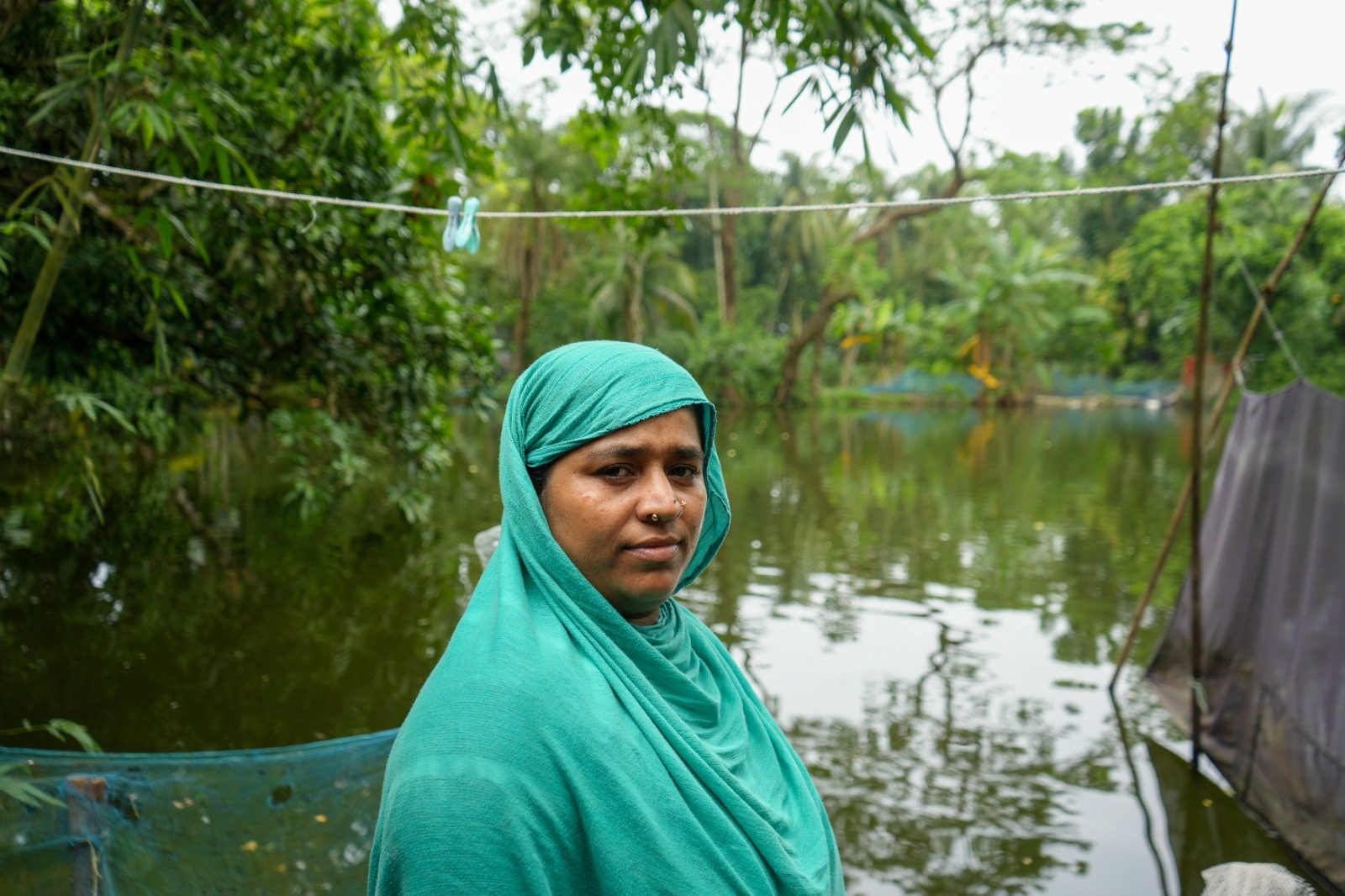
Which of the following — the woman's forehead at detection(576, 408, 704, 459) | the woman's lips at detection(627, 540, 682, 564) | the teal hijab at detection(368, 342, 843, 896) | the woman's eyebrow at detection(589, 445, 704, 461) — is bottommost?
the teal hijab at detection(368, 342, 843, 896)

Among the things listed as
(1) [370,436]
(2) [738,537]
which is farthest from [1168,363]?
(1) [370,436]

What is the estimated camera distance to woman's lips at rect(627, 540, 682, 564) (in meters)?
1.18

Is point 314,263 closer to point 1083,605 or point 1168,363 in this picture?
point 1083,605

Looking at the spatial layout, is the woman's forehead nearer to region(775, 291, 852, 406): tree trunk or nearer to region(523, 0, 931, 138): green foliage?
region(523, 0, 931, 138): green foliage

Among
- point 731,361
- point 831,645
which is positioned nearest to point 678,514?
point 831,645

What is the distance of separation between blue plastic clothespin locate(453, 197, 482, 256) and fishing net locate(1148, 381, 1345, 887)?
3.10 m

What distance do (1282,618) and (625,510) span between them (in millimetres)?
3702

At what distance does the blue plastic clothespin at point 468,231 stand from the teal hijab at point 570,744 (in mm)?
1353

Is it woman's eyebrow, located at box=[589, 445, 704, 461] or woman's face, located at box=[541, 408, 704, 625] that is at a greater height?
woman's eyebrow, located at box=[589, 445, 704, 461]

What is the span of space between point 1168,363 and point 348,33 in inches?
1231

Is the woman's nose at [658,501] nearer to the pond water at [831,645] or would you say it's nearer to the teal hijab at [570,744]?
the teal hijab at [570,744]

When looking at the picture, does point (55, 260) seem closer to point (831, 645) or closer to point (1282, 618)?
point (1282, 618)

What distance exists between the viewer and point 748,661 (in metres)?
6.15

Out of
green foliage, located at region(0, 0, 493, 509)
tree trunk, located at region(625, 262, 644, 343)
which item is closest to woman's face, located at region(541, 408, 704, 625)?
green foliage, located at region(0, 0, 493, 509)
